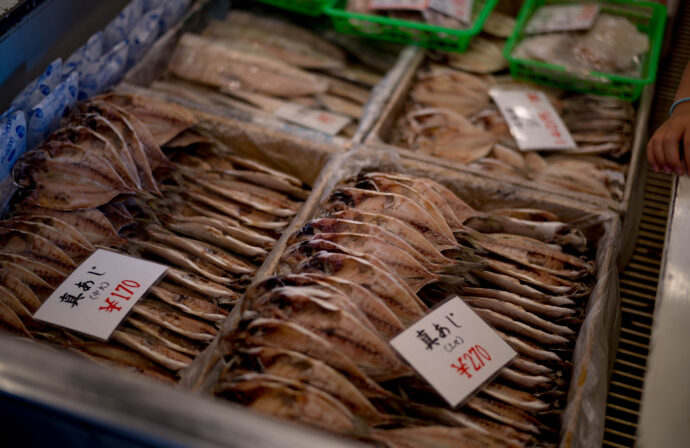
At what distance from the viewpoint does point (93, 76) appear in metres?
2.77

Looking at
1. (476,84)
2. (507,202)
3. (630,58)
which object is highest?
(630,58)

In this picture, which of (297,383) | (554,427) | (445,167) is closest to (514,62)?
(445,167)

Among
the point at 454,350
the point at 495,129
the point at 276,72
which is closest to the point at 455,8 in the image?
the point at 495,129

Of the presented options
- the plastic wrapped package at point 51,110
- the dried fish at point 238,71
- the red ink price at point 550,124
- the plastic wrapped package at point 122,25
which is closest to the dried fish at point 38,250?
the plastic wrapped package at point 51,110

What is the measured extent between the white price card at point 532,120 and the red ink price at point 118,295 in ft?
6.57

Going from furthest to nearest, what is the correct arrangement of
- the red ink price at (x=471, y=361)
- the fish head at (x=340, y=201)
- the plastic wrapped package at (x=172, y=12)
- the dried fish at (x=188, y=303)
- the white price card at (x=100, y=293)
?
the plastic wrapped package at (x=172, y=12)
the fish head at (x=340, y=201)
the dried fish at (x=188, y=303)
the white price card at (x=100, y=293)
the red ink price at (x=471, y=361)

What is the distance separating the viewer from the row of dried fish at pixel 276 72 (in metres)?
3.20

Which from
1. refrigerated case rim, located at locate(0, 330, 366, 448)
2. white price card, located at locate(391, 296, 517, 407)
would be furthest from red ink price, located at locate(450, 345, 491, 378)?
refrigerated case rim, located at locate(0, 330, 366, 448)

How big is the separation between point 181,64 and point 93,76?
0.67 meters

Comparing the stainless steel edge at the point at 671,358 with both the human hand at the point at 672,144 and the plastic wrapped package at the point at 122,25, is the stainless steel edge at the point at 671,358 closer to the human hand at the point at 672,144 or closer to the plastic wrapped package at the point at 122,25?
the human hand at the point at 672,144

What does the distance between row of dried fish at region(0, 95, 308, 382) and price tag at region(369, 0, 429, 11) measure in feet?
4.50

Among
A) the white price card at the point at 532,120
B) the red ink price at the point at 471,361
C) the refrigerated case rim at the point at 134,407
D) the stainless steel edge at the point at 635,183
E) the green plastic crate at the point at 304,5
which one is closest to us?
the refrigerated case rim at the point at 134,407

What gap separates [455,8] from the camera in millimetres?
3396

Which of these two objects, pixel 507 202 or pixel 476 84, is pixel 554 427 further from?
pixel 476 84
